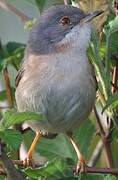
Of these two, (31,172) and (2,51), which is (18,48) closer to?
(2,51)

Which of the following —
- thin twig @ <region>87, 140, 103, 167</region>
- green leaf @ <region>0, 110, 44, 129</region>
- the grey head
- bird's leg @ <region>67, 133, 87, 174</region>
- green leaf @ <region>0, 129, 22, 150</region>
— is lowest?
thin twig @ <region>87, 140, 103, 167</region>

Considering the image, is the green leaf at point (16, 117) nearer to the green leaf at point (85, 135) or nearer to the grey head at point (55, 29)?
the grey head at point (55, 29)

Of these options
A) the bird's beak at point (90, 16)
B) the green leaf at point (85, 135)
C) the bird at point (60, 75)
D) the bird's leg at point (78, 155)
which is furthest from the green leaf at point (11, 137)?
the green leaf at point (85, 135)

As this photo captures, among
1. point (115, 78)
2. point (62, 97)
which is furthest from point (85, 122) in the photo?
point (115, 78)

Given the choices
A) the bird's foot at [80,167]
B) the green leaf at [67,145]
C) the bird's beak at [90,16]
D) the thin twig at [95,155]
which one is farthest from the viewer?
the thin twig at [95,155]

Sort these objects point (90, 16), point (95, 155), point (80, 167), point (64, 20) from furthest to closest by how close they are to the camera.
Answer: point (95, 155), point (64, 20), point (90, 16), point (80, 167)

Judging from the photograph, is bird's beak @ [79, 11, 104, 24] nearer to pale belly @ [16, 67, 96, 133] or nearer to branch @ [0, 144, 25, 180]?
pale belly @ [16, 67, 96, 133]

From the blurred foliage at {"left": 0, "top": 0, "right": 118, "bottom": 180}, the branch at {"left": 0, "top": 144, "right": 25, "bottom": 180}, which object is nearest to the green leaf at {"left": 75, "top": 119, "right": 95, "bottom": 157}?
the blurred foliage at {"left": 0, "top": 0, "right": 118, "bottom": 180}

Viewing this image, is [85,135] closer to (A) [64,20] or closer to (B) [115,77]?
(B) [115,77]
